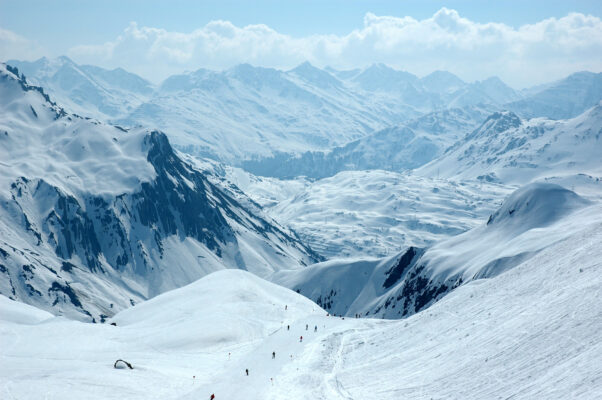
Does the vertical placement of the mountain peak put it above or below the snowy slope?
below

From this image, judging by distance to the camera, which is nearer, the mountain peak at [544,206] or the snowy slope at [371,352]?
the snowy slope at [371,352]

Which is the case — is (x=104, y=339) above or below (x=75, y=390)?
below

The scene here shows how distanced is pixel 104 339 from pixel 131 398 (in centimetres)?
3692

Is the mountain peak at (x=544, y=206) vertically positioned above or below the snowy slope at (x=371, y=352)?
below

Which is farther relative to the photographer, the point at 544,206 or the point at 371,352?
the point at 544,206

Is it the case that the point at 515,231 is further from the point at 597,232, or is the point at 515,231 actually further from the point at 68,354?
the point at 68,354

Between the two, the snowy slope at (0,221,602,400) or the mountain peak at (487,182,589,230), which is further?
the mountain peak at (487,182,589,230)

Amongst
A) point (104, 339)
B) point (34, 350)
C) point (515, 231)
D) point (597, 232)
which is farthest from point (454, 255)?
point (34, 350)

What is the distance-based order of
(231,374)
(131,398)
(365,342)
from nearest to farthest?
1. (131,398)
2. (231,374)
3. (365,342)

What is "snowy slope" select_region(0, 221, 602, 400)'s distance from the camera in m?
51.2

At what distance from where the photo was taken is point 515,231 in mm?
187125

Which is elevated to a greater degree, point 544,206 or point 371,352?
point 371,352

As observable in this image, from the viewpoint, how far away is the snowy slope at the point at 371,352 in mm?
51219

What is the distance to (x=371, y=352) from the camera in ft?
247
